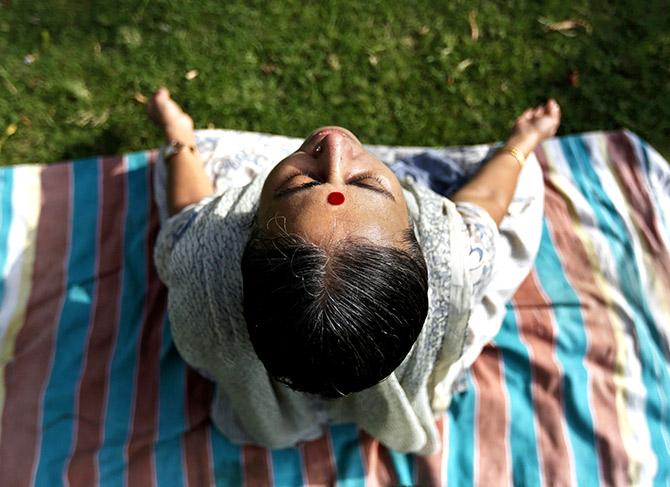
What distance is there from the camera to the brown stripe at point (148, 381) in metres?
2.74

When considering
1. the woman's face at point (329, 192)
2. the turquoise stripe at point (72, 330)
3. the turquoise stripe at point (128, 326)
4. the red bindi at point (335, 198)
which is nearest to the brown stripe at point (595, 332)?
the woman's face at point (329, 192)

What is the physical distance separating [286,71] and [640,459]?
3.07m

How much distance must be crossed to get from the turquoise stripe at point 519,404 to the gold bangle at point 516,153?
796 millimetres

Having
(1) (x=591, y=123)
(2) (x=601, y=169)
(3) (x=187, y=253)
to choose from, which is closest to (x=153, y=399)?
(3) (x=187, y=253)

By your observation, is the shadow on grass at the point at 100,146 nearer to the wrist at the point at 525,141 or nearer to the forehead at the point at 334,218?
the forehead at the point at 334,218

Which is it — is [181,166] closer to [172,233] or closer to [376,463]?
[172,233]

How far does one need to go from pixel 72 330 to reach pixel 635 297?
3.07 meters

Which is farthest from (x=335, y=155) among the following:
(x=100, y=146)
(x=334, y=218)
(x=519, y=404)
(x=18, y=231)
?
(x=100, y=146)

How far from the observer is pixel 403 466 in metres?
2.76

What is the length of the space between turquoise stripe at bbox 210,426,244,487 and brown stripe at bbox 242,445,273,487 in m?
0.03

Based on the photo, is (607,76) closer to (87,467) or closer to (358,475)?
(358,475)

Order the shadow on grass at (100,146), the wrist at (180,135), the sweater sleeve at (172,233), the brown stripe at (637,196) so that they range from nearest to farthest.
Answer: the sweater sleeve at (172,233) < the wrist at (180,135) < the brown stripe at (637,196) < the shadow on grass at (100,146)

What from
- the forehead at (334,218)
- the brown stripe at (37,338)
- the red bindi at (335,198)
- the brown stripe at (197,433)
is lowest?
the brown stripe at (197,433)

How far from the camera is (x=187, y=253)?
217 cm
